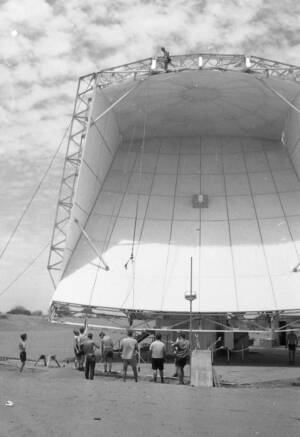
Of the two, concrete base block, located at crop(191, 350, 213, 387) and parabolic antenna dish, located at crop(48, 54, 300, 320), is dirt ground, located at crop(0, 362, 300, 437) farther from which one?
parabolic antenna dish, located at crop(48, 54, 300, 320)

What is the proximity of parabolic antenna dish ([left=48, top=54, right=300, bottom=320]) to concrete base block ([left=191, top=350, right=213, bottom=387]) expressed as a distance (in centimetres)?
767

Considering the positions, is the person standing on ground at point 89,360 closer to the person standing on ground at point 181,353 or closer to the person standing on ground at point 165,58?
the person standing on ground at point 181,353

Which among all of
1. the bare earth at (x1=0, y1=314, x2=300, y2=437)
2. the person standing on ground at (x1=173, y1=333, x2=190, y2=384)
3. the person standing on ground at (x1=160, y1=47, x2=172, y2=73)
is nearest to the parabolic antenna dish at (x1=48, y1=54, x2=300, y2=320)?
the person standing on ground at (x1=160, y1=47, x2=172, y2=73)

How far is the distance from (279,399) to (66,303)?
13422 mm

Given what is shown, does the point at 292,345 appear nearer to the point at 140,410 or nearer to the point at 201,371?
the point at 201,371

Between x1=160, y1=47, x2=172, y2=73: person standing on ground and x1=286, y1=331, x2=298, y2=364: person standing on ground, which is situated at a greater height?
x1=160, y1=47, x2=172, y2=73: person standing on ground

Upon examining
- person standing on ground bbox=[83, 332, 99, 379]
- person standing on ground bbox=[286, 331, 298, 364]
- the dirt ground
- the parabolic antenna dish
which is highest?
the parabolic antenna dish

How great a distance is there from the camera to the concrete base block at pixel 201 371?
1262 centimetres

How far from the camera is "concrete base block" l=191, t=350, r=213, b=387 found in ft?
41.4

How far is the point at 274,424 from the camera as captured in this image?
707cm

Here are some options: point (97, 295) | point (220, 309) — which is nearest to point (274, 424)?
point (220, 309)

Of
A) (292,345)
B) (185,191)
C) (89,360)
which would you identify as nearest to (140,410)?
(89,360)

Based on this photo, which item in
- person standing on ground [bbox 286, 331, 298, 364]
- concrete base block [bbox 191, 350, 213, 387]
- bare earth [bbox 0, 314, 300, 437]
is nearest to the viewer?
bare earth [bbox 0, 314, 300, 437]

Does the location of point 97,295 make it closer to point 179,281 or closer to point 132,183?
point 179,281
